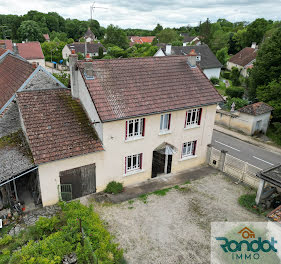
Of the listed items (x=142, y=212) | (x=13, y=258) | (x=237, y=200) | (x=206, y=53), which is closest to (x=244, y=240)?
(x=237, y=200)

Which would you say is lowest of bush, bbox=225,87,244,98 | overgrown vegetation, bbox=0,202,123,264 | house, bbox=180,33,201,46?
overgrown vegetation, bbox=0,202,123,264

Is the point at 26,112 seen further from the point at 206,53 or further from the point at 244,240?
the point at 206,53

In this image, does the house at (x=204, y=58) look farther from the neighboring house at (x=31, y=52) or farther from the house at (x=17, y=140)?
the house at (x=17, y=140)

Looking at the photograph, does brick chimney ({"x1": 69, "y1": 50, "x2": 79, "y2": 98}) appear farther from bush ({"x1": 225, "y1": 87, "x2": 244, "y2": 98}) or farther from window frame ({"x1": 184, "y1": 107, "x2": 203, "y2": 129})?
bush ({"x1": 225, "y1": 87, "x2": 244, "y2": 98})

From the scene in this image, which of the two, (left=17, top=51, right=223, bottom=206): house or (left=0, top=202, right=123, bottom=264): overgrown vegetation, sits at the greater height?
(left=17, top=51, right=223, bottom=206): house

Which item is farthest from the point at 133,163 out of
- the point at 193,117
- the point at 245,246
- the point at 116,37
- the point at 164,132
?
the point at 116,37

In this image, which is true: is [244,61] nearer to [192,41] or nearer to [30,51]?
[192,41]

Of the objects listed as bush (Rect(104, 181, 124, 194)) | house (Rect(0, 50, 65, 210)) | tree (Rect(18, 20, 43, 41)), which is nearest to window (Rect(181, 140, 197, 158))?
bush (Rect(104, 181, 124, 194))
